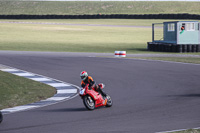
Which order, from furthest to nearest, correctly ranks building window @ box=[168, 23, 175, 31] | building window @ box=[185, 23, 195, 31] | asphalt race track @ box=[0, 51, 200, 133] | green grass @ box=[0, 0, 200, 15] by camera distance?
green grass @ box=[0, 0, 200, 15]
building window @ box=[168, 23, 175, 31]
building window @ box=[185, 23, 195, 31]
asphalt race track @ box=[0, 51, 200, 133]

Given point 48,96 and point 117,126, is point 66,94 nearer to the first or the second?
point 48,96

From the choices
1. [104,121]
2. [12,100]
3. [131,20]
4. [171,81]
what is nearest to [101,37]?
[131,20]

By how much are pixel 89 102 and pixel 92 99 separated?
0.40 ft

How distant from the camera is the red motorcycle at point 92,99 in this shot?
35.3 ft

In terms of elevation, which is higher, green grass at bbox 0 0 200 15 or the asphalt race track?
green grass at bbox 0 0 200 15

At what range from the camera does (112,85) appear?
15.7 m

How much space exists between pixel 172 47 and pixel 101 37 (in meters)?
18.4

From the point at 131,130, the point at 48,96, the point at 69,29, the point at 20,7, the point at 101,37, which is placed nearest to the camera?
the point at 131,130

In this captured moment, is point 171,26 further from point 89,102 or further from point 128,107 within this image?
point 89,102

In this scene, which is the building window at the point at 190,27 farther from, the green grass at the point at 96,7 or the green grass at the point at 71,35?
the green grass at the point at 96,7

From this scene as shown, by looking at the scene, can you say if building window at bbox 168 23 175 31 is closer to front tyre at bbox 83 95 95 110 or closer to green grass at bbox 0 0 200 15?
front tyre at bbox 83 95 95 110

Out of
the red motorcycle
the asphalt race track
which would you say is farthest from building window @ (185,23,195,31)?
the red motorcycle

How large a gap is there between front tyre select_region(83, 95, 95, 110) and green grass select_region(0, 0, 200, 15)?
72.3m

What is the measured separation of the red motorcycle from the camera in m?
10.8
